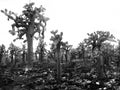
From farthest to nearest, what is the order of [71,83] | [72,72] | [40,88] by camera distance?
[72,72] < [71,83] < [40,88]

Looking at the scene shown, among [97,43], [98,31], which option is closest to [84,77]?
[97,43]

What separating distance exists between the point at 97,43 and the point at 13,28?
1442cm

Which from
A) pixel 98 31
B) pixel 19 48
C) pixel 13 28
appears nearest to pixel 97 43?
pixel 98 31

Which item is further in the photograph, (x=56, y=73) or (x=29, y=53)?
(x=29, y=53)

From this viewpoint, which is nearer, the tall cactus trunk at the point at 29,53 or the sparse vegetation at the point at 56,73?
the sparse vegetation at the point at 56,73

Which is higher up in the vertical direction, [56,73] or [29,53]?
[29,53]

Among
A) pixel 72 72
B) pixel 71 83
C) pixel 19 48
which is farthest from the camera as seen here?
pixel 19 48

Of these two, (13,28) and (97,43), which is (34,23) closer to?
(13,28)

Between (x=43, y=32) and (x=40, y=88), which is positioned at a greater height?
(x=43, y=32)

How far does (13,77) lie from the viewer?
28234 mm

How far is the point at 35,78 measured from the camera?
90.0 feet

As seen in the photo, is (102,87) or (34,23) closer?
(102,87)

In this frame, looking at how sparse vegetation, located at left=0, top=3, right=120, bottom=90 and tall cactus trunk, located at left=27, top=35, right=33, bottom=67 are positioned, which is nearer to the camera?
sparse vegetation, located at left=0, top=3, right=120, bottom=90

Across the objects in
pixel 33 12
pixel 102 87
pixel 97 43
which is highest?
pixel 33 12
